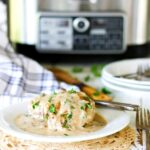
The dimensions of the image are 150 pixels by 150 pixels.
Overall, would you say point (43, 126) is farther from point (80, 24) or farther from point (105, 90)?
point (80, 24)

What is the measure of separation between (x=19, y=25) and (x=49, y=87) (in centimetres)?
24

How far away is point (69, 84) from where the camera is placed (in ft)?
3.43

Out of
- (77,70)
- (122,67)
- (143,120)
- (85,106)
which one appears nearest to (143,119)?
(143,120)

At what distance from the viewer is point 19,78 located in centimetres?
100

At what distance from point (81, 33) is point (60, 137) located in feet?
1.60

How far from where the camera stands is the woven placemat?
752mm

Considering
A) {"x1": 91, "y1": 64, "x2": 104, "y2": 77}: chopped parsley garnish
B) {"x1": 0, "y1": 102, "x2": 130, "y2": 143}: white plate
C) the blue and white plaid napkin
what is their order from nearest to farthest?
{"x1": 0, "y1": 102, "x2": 130, "y2": 143}: white plate → the blue and white plaid napkin → {"x1": 91, "y1": 64, "x2": 104, "y2": 77}: chopped parsley garnish

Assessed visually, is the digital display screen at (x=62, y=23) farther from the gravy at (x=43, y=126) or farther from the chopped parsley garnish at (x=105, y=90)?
the gravy at (x=43, y=126)

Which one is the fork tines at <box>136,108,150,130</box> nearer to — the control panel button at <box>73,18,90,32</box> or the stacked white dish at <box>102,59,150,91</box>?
the stacked white dish at <box>102,59,150,91</box>

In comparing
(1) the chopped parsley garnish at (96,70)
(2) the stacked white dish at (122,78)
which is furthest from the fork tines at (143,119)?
(1) the chopped parsley garnish at (96,70)

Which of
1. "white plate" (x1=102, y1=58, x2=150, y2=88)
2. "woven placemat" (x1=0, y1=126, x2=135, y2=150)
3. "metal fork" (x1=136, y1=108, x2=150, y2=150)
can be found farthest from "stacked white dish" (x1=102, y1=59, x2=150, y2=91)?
"woven placemat" (x1=0, y1=126, x2=135, y2=150)

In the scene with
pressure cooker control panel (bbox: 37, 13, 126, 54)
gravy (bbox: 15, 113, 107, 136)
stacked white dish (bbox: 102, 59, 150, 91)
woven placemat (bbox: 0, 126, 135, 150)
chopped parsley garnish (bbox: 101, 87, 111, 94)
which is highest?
pressure cooker control panel (bbox: 37, 13, 126, 54)

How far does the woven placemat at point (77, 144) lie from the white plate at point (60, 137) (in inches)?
0.7

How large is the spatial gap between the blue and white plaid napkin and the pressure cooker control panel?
0.10 m
